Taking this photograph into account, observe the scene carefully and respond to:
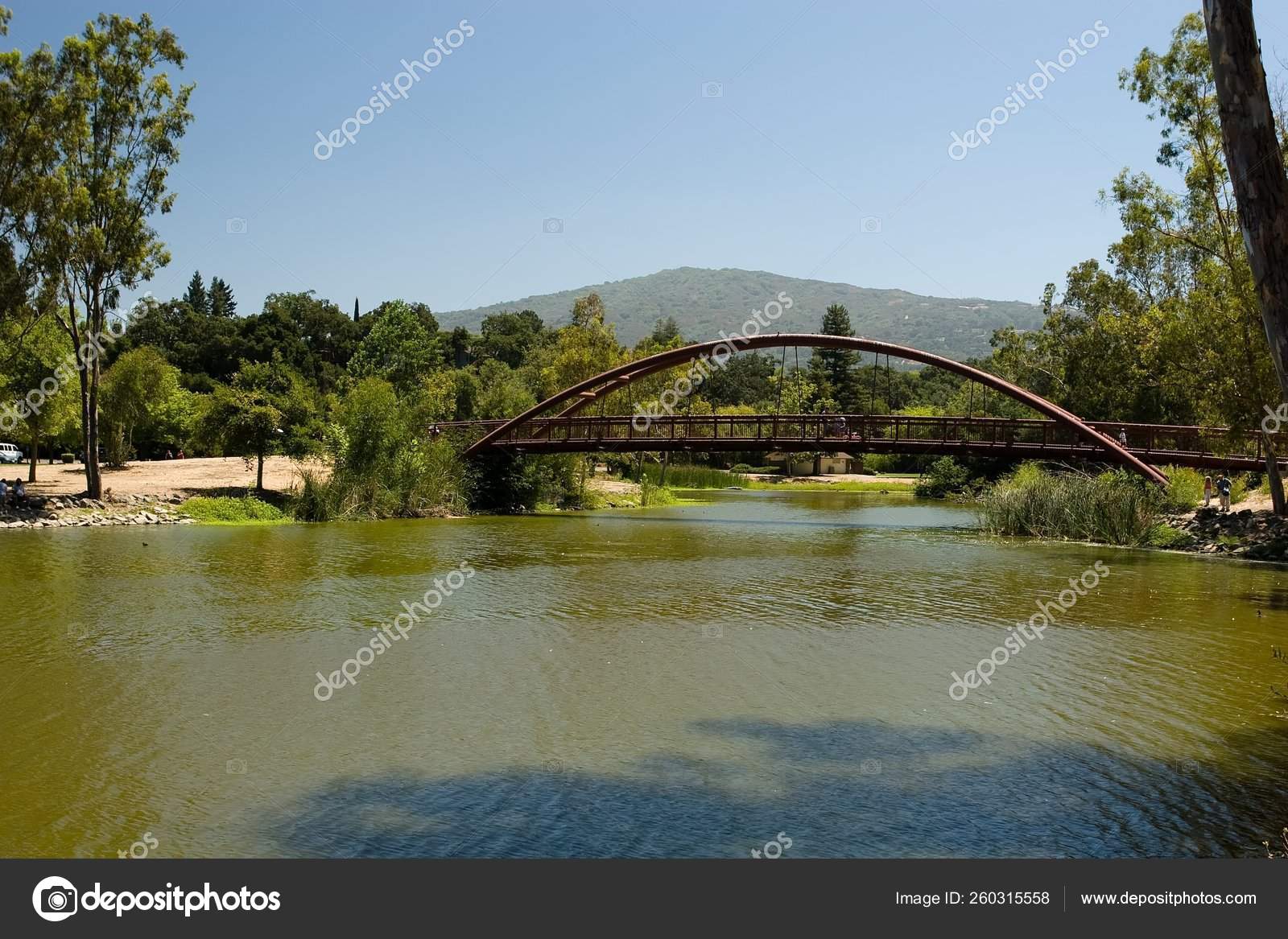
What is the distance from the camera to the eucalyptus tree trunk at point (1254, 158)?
585 centimetres

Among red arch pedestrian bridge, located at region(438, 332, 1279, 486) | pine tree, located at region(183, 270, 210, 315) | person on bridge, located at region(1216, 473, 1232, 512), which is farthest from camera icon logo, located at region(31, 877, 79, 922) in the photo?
pine tree, located at region(183, 270, 210, 315)

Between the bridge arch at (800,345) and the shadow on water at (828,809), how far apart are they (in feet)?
83.6

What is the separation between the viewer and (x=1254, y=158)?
19.8ft

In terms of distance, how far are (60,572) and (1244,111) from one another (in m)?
18.2

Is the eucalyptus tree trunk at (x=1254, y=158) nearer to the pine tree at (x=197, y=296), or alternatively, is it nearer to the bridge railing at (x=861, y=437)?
the bridge railing at (x=861, y=437)

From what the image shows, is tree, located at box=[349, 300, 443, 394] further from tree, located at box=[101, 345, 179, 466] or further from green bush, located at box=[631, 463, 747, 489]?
tree, located at box=[101, 345, 179, 466]

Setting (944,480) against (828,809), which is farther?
(944,480)

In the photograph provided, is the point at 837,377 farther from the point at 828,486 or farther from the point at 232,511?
the point at 232,511

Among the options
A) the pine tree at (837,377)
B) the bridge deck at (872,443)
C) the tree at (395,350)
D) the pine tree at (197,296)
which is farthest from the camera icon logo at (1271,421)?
the pine tree at (197,296)

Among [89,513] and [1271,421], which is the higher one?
[1271,421]

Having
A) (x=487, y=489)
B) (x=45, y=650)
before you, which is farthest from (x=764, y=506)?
(x=45, y=650)

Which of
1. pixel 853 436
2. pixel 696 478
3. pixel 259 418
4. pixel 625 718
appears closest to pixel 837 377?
pixel 696 478

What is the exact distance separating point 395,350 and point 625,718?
224ft

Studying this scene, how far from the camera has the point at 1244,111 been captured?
609 centimetres
